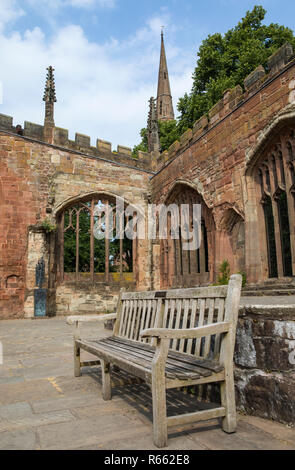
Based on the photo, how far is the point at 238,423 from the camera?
2.30 meters

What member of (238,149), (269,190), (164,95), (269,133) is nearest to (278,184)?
(269,190)

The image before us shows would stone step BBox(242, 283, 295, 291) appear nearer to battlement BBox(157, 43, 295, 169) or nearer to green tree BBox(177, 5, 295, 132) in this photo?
battlement BBox(157, 43, 295, 169)

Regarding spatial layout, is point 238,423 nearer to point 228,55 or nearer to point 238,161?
point 238,161

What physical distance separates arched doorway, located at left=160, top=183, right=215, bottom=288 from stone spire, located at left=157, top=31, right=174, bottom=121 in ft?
96.4

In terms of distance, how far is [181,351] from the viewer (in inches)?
107

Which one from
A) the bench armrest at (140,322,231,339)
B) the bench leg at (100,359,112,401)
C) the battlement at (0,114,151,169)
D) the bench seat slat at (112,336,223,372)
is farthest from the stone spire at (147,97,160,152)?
the bench armrest at (140,322,231,339)

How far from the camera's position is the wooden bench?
204cm

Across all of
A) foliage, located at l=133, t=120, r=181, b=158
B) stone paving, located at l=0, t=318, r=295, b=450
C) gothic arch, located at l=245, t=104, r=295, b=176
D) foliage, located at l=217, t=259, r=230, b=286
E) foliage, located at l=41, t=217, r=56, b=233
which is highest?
foliage, located at l=133, t=120, r=181, b=158

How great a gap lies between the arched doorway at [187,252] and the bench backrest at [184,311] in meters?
6.64

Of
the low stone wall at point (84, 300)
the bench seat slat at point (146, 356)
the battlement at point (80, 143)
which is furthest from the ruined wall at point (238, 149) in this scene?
the bench seat slat at point (146, 356)

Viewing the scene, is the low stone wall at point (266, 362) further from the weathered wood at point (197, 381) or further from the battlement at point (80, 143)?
the battlement at point (80, 143)

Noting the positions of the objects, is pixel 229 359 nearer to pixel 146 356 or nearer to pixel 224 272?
pixel 146 356

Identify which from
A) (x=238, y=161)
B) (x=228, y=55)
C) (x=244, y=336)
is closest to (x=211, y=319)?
(x=244, y=336)

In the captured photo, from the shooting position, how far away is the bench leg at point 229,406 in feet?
7.01
